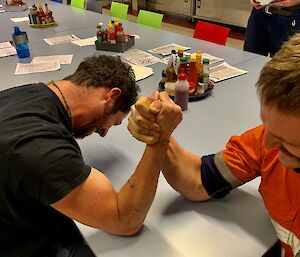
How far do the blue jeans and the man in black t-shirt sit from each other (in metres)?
1.66

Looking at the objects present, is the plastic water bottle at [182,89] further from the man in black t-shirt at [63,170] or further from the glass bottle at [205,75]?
the man in black t-shirt at [63,170]

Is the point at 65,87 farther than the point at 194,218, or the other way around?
the point at 65,87

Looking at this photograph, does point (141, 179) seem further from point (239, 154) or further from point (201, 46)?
point (201, 46)

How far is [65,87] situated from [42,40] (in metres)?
1.84

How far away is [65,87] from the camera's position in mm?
1115

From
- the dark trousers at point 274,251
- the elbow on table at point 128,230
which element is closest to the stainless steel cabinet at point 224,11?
the dark trousers at point 274,251

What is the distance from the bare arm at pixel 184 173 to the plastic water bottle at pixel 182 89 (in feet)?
1.75

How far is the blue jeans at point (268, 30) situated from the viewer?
2.36 m

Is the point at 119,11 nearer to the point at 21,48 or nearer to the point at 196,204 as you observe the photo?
the point at 21,48

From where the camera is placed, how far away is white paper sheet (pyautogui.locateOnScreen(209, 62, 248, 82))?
6.44 ft

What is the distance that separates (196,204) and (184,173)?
→ 107 millimetres

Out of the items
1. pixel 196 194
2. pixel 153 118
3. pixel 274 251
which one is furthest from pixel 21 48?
pixel 274 251

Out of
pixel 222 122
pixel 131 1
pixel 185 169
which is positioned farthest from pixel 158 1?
pixel 185 169

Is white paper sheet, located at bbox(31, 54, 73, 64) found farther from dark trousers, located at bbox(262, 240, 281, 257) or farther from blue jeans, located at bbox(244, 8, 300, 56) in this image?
dark trousers, located at bbox(262, 240, 281, 257)
